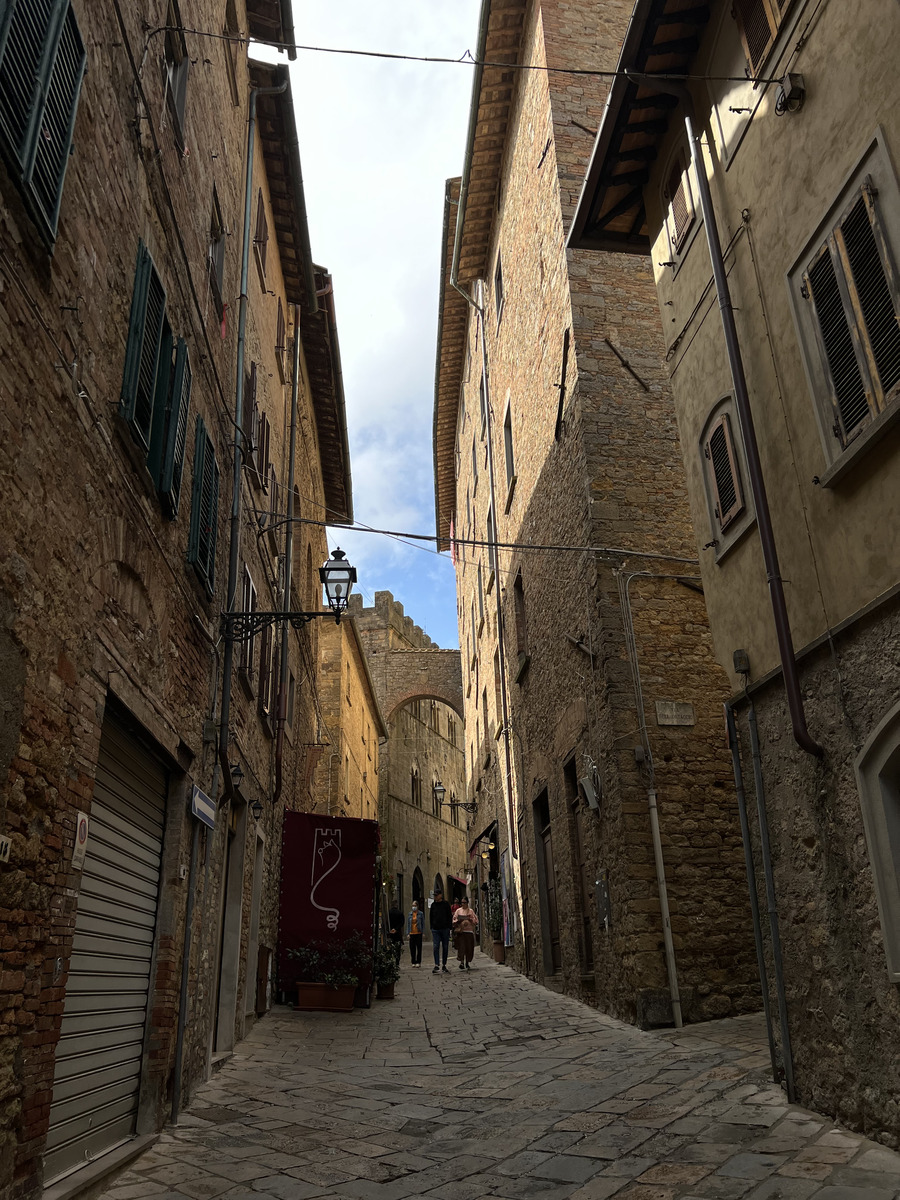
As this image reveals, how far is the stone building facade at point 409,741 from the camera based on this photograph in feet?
107

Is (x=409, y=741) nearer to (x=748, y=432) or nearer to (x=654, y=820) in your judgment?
(x=654, y=820)

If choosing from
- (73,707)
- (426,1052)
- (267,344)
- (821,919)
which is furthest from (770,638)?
(267,344)

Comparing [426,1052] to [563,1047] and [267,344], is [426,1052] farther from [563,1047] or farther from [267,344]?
[267,344]

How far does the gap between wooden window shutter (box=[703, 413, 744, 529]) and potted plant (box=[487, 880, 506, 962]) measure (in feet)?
41.1

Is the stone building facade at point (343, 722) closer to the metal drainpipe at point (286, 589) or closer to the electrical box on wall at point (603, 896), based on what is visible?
the metal drainpipe at point (286, 589)

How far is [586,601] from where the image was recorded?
9.73 metres

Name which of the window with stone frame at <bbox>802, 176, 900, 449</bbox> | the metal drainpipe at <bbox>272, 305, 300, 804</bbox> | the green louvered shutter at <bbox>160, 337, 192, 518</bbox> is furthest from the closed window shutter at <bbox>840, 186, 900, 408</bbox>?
the metal drainpipe at <bbox>272, 305, 300, 804</bbox>

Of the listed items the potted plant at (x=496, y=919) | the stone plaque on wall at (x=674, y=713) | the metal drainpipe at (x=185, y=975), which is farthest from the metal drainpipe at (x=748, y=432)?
the potted plant at (x=496, y=919)

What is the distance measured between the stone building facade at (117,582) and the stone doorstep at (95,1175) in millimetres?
31

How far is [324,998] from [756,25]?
10.1m

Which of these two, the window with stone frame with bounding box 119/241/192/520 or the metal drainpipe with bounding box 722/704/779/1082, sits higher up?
the window with stone frame with bounding box 119/241/192/520

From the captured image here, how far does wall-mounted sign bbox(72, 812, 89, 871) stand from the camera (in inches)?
159

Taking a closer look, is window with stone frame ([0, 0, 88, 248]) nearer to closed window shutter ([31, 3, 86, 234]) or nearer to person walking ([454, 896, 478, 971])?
closed window shutter ([31, 3, 86, 234])

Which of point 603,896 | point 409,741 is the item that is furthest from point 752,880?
point 409,741
